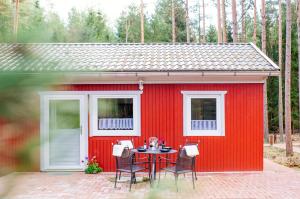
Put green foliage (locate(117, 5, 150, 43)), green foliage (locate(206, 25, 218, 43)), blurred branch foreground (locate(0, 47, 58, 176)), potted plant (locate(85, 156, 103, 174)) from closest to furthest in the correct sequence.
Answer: blurred branch foreground (locate(0, 47, 58, 176)) → potted plant (locate(85, 156, 103, 174)) → green foliage (locate(117, 5, 150, 43)) → green foliage (locate(206, 25, 218, 43))

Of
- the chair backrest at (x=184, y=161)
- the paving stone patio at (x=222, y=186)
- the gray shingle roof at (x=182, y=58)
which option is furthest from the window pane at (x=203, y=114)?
the chair backrest at (x=184, y=161)

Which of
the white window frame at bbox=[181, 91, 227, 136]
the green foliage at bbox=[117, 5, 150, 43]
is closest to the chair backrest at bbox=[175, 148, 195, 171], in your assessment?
the white window frame at bbox=[181, 91, 227, 136]

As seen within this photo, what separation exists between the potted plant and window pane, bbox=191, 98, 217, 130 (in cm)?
263

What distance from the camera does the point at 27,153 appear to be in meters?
0.73

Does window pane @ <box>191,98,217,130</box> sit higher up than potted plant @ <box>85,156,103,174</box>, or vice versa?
window pane @ <box>191,98,217,130</box>

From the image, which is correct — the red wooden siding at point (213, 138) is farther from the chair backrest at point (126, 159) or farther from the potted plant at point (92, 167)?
the chair backrest at point (126, 159)

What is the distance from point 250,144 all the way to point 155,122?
2.52m

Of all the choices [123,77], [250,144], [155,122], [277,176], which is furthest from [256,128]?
[123,77]

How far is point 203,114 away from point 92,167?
3.14 metres

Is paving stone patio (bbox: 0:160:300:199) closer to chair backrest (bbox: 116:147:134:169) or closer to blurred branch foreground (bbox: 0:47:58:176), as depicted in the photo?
chair backrest (bbox: 116:147:134:169)

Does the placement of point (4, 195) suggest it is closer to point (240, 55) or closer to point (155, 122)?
point (155, 122)

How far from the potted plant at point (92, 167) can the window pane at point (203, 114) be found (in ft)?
8.63

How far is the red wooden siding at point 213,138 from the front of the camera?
988cm

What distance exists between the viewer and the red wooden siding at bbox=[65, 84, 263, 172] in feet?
32.4
